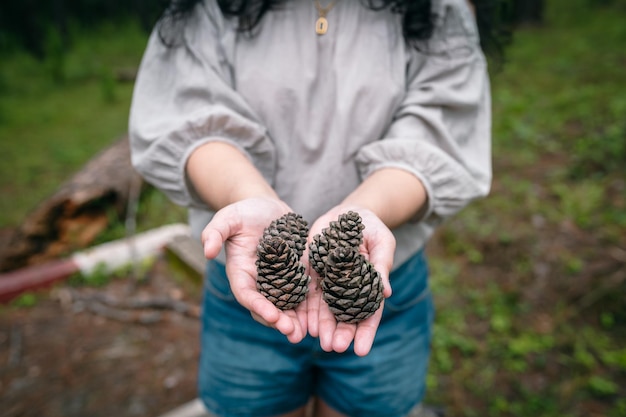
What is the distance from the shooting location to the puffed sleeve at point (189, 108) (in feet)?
4.88

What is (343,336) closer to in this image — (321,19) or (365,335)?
(365,335)

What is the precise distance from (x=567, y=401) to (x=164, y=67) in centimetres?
267

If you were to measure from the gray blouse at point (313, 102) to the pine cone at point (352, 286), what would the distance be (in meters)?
0.39

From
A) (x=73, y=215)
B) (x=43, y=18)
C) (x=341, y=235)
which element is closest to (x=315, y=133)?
(x=341, y=235)

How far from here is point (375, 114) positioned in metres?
1.55

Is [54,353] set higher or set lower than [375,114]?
lower

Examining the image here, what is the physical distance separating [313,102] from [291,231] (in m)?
0.48

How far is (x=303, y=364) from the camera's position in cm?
162

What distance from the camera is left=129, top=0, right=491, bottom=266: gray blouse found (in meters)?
1.50

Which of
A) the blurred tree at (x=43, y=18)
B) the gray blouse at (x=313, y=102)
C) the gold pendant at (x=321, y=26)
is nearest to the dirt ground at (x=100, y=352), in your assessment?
the gray blouse at (x=313, y=102)

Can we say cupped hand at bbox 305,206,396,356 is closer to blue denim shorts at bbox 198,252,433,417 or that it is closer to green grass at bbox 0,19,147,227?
blue denim shorts at bbox 198,252,433,417

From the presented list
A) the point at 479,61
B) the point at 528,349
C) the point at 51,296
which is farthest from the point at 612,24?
the point at 51,296

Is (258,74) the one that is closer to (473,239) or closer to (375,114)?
(375,114)

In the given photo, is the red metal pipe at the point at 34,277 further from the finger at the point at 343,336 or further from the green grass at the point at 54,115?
the finger at the point at 343,336
